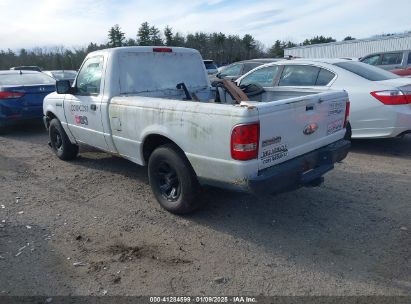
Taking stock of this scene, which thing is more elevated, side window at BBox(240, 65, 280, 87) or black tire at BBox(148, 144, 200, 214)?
side window at BBox(240, 65, 280, 87)

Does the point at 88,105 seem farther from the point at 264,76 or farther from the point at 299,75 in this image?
the point at 299,75

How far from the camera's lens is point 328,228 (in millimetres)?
4027

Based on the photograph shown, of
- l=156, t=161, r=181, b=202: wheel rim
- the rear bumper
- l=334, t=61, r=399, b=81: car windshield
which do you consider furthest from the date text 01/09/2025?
l=334, t=61, r=399, b=81: car windshield

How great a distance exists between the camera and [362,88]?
632cm

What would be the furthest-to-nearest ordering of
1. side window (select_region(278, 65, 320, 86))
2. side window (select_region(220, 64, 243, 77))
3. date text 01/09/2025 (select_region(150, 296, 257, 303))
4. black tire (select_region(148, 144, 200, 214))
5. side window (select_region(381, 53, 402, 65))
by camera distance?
side window (select_region(381, 53, 402, 65))
side window (select_region(220, 64, 243, 77))
side window (select_region(278, 65, 320, 86))
black tire (select_region(148, 144, 200, 214))
date text 01/09/2025 (select_region(150, 296, 257, 303))

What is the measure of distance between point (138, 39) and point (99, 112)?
53.6m

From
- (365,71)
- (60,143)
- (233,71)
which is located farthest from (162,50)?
(233,71)

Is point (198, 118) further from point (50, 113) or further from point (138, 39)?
point (138, 39)

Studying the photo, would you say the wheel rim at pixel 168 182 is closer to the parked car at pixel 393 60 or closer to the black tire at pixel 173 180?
the black tire at pixel 173 180

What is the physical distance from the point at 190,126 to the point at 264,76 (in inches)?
165

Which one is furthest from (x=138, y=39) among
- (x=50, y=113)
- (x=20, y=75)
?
(x=50, y=113)

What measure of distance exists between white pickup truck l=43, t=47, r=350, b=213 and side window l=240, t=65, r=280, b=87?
1.87m

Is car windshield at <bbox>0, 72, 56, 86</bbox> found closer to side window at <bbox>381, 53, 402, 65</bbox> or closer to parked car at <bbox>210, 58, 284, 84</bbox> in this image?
parked car at <bbox>210, 58, 284, 84</bbox>

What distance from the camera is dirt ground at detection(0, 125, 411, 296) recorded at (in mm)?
3154
